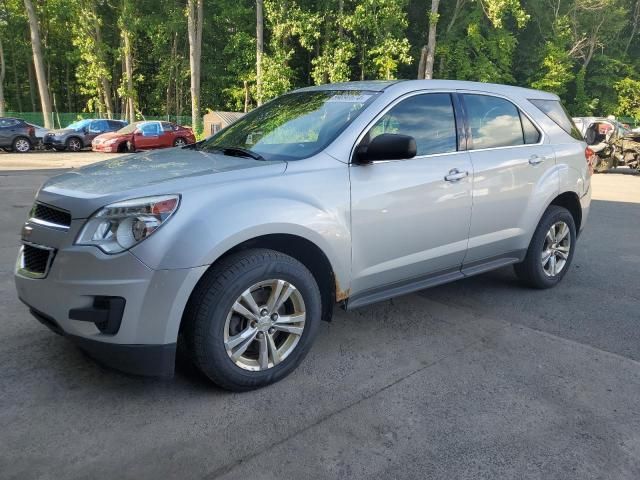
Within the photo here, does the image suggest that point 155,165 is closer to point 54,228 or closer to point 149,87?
point 54,228

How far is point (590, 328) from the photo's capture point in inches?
163

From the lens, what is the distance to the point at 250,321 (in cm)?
303

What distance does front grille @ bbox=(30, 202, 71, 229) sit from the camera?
283 centimetres

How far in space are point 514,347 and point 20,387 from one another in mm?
3134

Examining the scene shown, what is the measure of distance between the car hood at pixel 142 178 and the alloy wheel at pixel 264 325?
0.65 metres

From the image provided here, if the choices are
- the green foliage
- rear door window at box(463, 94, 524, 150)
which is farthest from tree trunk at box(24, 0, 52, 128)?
rear door window at box(463, 94, 524, 150)

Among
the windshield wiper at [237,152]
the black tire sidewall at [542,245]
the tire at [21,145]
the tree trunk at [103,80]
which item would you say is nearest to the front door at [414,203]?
the windshield wiper at [237,152]

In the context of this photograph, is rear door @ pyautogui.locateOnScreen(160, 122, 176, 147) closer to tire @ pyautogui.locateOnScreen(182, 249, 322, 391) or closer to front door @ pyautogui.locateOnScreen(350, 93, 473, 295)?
front door @ pyautogui.locateOnScreen(350, 93, 473, 295)

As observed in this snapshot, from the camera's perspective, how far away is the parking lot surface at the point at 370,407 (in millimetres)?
2484

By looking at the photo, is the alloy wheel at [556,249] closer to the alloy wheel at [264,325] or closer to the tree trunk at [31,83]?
the alloy wheel at [264,325]

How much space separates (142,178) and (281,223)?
0.80 m

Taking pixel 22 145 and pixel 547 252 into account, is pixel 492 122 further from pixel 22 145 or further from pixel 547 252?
pixel 22 145

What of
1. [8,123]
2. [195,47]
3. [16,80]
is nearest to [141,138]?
[8,123]

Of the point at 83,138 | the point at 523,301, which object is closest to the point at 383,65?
the point at 83,138
